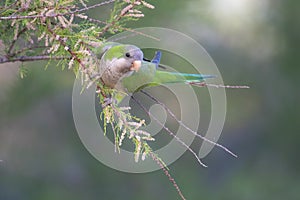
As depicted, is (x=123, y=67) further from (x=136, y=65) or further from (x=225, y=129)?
(x=225, y=129)

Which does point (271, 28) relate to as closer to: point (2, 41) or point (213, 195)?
point (213, 195)

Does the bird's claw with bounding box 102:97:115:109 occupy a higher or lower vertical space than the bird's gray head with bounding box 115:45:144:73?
lower

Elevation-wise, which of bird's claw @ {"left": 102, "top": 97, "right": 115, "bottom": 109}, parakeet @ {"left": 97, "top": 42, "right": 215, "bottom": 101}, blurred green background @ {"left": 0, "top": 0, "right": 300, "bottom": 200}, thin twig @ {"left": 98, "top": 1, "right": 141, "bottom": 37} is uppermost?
thin twig @ {"left": 98, "top": 1, "right": 141, "bottom": 37}

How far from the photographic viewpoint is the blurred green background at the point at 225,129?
2461 mm

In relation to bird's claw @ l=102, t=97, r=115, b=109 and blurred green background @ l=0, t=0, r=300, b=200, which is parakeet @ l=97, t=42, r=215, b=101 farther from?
blurred green background @ l=0, t=0, r=300, b=200

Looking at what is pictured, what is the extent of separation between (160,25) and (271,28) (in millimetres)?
988

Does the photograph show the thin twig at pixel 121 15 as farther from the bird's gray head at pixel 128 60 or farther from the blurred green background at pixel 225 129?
the blurred green background at pixel 225 129

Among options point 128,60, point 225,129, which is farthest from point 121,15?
point 225,129

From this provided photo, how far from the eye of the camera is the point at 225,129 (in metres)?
3.26

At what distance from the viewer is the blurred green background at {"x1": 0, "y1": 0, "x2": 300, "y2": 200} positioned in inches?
96.9

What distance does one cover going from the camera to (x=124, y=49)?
1.10 meters

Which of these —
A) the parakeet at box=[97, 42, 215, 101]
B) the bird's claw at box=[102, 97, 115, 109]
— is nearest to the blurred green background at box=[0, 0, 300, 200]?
the parakeet at box=[97, 42, 215, 101]

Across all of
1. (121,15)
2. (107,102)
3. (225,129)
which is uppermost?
(121,15)

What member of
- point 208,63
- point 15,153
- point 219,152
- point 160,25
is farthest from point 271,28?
point 15,153
